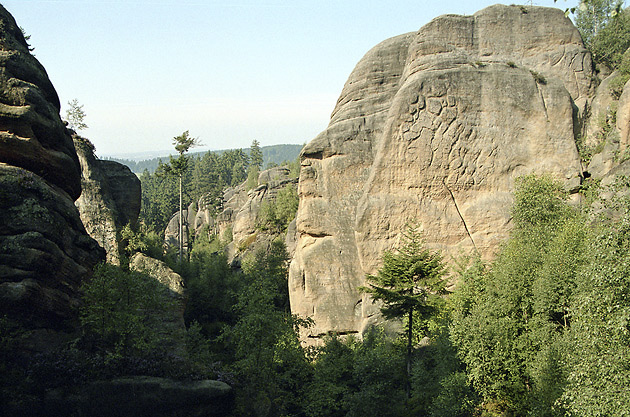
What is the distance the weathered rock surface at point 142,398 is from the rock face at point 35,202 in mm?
3257

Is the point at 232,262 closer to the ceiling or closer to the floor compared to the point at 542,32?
closer to the floor

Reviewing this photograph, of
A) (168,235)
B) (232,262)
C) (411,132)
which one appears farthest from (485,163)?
(168,235)

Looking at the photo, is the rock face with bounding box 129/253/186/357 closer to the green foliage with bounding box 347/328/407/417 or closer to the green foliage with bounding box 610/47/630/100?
the green foliage with bounding box 347/328/407/417

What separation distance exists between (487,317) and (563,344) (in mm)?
3578

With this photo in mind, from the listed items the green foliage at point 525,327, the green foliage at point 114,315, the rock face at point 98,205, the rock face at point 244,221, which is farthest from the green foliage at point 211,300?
the green foliage at point 525,327

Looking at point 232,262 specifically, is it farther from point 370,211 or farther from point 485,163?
point 485,163

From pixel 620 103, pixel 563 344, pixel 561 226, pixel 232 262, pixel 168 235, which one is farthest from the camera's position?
pixel 168 235

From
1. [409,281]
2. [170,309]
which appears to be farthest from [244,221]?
[409,281]

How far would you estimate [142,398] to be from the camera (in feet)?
68.5

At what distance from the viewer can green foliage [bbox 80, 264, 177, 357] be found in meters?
21.6

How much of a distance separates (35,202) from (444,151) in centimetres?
2411

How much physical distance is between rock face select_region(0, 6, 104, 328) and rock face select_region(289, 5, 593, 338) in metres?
16.7

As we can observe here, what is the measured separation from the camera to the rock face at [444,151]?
112ft

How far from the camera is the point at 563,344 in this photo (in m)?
20.1
